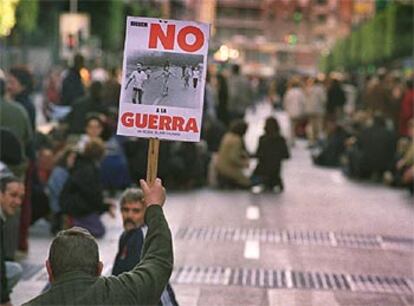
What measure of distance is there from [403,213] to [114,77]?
351 inches

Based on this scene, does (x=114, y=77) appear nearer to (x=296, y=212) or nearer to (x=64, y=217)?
(x=296, y=212)

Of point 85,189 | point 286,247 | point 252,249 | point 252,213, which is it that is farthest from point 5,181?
point 252,213

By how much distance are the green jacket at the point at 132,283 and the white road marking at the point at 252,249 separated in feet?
29.8

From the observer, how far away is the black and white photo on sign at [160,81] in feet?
24.6

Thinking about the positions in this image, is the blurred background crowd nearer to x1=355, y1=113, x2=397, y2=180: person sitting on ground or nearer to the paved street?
x1=355, y1=113, x2=397, y2=180: person sitting on ground

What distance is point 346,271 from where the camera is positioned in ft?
48.4

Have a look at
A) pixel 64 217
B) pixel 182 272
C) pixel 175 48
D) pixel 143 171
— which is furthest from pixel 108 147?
pixel 175 48

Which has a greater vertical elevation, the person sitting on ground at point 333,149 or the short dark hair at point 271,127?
the short dark hair at point 271,127

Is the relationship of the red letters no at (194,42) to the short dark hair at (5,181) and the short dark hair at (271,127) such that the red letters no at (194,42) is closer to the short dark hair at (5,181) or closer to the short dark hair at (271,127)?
the short dark hair at (5,181)

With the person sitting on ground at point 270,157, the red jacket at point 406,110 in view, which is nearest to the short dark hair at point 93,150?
the person sitting on ground at point 270,157

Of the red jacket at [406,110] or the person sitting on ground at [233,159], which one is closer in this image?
the person sitting on ground at [233,159]

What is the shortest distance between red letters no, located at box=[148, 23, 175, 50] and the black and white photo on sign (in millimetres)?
49

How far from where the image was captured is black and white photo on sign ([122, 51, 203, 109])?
24.6ft

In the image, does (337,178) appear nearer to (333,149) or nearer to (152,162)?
(333,149)
